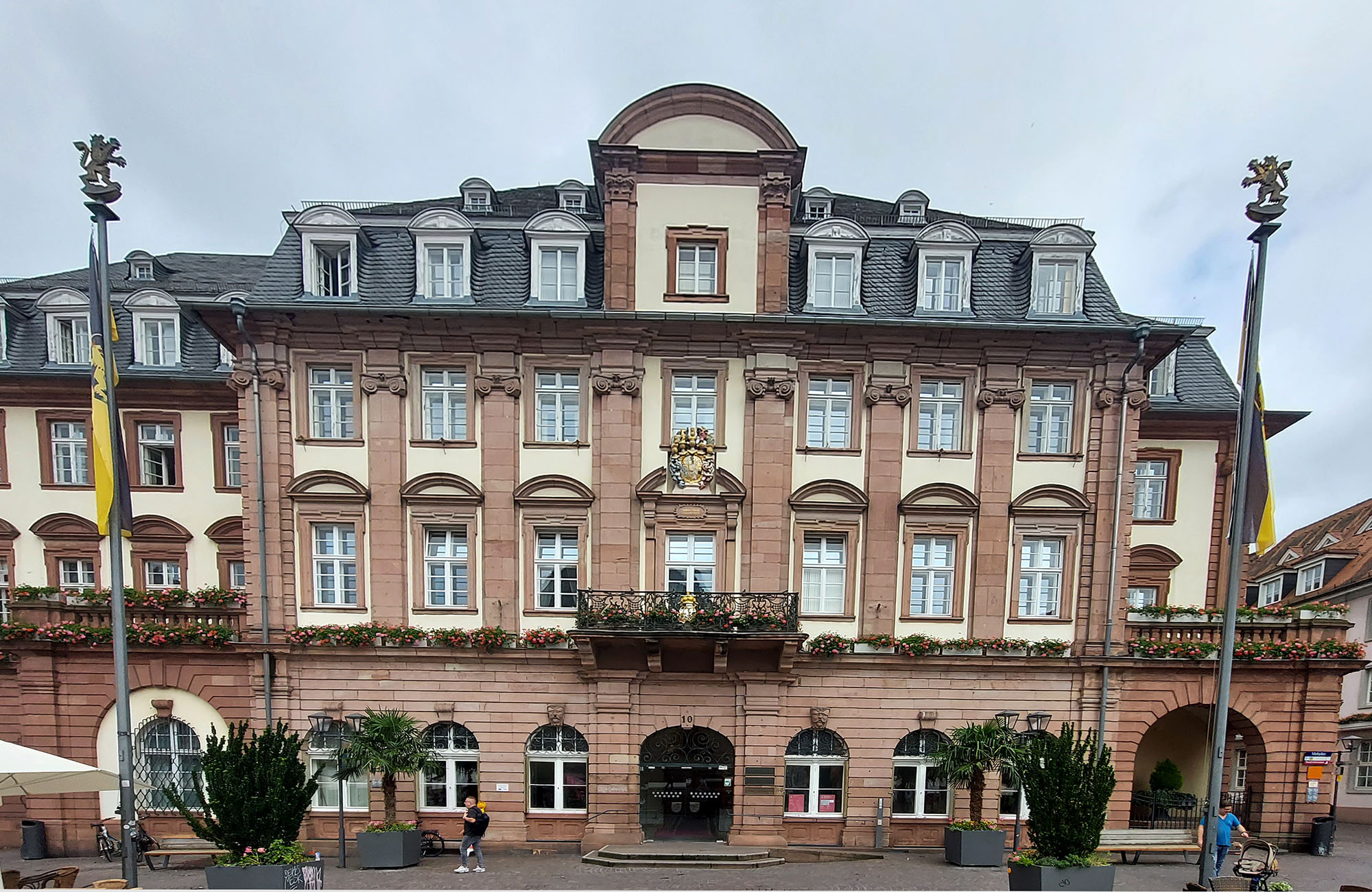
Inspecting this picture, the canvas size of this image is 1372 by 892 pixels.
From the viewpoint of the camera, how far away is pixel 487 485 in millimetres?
14445

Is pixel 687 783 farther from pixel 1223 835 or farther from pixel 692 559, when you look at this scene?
pixel 1223 835

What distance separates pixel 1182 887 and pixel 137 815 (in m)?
23.3

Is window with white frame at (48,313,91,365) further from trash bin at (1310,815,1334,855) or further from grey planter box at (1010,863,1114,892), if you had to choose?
trash bin at (1310,815,1334,855)

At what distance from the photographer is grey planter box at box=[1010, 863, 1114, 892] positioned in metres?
10.5

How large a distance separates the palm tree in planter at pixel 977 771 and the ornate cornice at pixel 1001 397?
7.22 meters

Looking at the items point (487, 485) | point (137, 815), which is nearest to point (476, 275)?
point (487, 485)

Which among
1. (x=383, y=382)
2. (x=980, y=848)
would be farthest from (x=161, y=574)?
(x=980, y=848)

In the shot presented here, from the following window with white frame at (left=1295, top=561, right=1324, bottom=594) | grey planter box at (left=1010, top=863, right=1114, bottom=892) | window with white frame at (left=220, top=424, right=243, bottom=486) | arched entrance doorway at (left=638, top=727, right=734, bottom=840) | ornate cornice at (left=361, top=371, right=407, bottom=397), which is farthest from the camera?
window with white frame at (left=1295, top=561, right=1324, bottom=594)

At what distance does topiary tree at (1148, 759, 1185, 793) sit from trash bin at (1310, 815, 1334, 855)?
2733 mm

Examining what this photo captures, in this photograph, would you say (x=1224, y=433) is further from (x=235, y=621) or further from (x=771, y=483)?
(x=235, y=621)

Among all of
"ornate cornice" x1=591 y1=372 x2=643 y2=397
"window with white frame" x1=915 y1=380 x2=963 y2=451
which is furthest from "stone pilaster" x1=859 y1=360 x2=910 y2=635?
"ornate cornice" x1=591 y1=372 x2=643 y2=397

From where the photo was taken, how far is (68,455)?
643 inches

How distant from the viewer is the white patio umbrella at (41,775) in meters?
9.02

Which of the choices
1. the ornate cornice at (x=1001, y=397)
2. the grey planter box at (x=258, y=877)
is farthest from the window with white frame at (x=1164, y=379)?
the grey planter box at (x=258, y=877)
